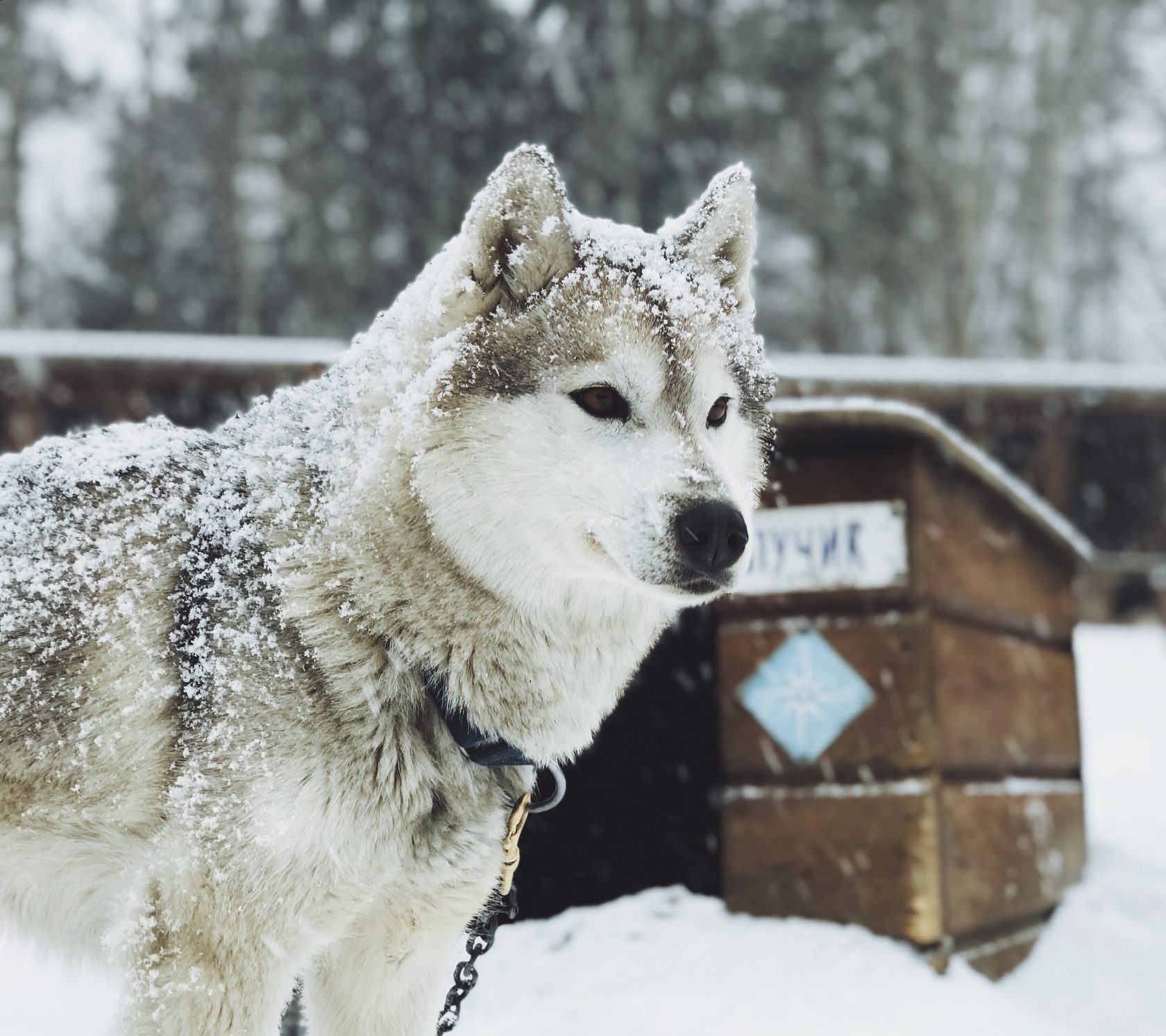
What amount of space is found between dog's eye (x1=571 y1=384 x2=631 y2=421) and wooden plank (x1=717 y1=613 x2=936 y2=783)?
6.70 feet

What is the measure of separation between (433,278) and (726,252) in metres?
0.68

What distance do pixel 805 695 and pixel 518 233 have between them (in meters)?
2.32

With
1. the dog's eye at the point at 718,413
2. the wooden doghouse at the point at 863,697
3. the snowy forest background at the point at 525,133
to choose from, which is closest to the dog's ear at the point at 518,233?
the dog's eye at the point at 718,413

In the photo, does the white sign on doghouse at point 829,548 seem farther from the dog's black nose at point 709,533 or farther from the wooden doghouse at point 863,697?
the dog's black nose at point 709,533

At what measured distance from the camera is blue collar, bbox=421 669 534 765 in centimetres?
218

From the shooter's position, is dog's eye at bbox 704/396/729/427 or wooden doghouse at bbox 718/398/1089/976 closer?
dog's eye at bbox 704/396/729/427

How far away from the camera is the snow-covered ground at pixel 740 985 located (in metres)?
3.43

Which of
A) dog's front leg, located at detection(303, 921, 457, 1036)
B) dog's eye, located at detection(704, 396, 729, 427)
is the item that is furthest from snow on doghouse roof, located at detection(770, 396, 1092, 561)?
dog's front leg, located at detection(303, 921, 457, 1036)

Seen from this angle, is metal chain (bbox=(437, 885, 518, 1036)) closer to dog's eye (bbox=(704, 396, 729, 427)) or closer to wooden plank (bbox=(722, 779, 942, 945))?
dog's eye (bbox=(704, 396, 729, 427))

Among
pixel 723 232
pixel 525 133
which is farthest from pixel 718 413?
pixel 525 133

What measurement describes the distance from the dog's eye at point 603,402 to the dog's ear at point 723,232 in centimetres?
43

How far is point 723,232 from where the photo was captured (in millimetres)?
2518

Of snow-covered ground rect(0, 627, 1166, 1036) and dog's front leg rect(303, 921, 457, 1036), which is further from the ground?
dog's front leg rect(303, 921, 457, 1036)

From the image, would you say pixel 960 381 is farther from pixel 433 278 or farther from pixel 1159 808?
pixel 433 278
